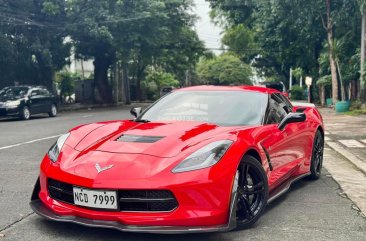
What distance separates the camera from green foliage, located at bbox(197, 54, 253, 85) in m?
67.6

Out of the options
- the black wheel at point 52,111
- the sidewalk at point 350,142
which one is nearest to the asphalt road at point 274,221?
the sidewalk at point 350,142

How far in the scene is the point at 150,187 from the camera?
3.59m

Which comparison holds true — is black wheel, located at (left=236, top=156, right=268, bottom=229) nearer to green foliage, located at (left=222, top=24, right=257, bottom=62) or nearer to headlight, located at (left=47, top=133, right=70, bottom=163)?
headlight, located at (left=47, top=133, right=70, bottom=163)

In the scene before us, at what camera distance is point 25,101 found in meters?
20.5

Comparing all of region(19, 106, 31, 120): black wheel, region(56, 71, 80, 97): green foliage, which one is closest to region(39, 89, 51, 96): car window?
region(19, 106, 31, 120): black wheel

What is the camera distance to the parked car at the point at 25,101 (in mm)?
19797

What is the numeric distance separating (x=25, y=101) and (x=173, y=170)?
18.2m

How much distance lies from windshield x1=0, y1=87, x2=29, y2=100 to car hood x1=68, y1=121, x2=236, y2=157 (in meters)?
17.0

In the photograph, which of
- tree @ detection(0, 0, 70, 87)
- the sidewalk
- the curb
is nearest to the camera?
the curb

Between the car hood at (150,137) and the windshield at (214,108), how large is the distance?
0.31 metres

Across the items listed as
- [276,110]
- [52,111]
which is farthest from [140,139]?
[52,111]

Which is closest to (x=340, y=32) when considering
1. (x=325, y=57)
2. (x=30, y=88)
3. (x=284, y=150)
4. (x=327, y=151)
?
(x=325, y=57)

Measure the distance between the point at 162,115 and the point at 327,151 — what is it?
5337mm

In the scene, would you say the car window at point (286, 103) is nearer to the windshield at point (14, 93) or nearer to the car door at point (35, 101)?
the windshield at point (14, 93)
